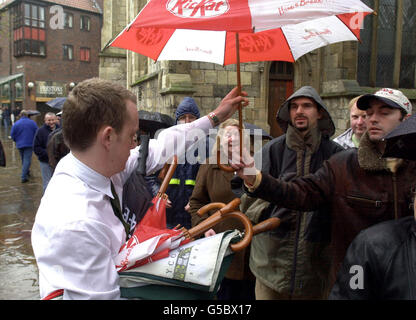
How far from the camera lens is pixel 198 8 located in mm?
1742

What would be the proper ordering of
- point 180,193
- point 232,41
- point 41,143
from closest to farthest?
1. point 232,41
2. point 180,193
3. point 41,143

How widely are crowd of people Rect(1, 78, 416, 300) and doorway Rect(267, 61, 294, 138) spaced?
6.32 metres

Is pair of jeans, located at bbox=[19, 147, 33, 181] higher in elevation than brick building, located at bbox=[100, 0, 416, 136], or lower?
lower

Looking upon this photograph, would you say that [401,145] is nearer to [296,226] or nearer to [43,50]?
[296,226]

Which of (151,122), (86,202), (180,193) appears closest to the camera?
(86,202)

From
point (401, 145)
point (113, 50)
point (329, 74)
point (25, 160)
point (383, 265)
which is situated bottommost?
point (25, 160)

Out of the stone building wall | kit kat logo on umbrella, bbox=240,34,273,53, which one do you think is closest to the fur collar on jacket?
kit kat logo on umbrella, bbox=240,34,273,53

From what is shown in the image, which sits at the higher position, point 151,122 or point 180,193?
point 151,122

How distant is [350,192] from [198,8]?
126cm

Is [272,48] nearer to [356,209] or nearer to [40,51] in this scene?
[356,209]

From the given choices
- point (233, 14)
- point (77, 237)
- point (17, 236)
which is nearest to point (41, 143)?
point (17, 236)

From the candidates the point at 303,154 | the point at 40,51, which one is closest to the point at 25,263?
the point at 303,154

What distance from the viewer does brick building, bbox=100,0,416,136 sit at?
8547mm

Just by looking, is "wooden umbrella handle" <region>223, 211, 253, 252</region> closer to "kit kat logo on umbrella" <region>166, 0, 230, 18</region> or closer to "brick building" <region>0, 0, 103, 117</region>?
"kit kat logo on umbrella" <region>166, 0, 230, 18</region>
